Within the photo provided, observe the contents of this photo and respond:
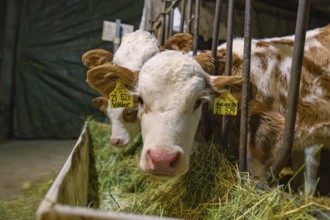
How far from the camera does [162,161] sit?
131 centimetres

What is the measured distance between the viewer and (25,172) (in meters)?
3.57

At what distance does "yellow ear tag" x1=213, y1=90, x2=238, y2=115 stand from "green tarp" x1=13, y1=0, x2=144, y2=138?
4.24 metres

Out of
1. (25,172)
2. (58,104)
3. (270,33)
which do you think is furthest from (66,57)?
(270,33)

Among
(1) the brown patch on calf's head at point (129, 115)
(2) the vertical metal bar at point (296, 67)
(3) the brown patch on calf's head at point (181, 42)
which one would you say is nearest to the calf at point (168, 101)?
(2) the vertical metal bar at point (296, 67)

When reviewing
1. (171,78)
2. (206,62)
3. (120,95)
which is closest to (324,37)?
(206,62)

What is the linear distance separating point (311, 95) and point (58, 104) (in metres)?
4.51

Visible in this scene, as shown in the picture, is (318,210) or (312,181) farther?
(312,181)

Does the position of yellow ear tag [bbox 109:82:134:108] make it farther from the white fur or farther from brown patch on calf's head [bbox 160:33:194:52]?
brown patch on calf's head [bbox 160:33:194:52]

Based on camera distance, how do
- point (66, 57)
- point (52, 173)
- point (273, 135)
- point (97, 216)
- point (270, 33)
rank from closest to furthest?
point (97, 216), point (273, 135), point (52, 173), point (270, 33), point (66, 57)

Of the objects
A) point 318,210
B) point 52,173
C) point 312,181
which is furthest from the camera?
point 52,173

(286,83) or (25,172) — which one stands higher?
(286,83)

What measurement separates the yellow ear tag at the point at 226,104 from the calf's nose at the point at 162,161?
50 cm

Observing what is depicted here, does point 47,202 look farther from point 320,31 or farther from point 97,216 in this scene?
point 320,31

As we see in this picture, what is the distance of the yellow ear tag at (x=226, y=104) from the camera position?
1701 mm
